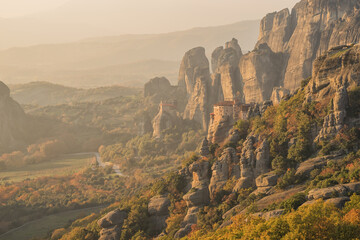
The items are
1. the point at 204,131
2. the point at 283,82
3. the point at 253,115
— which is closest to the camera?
the point at 253,115

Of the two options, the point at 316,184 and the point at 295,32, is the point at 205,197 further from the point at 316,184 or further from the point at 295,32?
the point at 295,32

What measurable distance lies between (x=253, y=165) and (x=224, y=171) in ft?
16.0

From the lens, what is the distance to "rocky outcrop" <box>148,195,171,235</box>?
63125 millimetres

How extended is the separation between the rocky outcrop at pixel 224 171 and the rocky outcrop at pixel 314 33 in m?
72.4

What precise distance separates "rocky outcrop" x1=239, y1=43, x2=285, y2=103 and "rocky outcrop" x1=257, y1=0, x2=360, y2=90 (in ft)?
13.2

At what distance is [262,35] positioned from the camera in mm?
167875

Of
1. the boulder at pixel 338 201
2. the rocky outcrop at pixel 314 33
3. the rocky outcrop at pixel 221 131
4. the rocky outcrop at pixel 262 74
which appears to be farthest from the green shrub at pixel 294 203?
the rocky outcrop at pixel 262 74

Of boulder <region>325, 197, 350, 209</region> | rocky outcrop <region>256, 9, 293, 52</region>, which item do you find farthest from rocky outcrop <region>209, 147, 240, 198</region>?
rocky outcrop <region>256, 9, 293, 52</region>

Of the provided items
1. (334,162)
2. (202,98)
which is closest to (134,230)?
(334,162)

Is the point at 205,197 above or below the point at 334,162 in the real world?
below

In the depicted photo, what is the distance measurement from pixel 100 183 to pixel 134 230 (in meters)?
70.5

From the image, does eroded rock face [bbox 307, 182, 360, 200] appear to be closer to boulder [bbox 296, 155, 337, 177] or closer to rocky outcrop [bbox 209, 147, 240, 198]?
boulder [bbox 296, 155, 337, 177]

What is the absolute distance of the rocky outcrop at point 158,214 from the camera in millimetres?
63125

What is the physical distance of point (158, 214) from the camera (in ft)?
211
